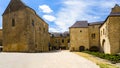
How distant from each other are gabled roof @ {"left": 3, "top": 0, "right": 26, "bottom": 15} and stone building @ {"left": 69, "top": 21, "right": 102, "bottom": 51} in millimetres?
17388

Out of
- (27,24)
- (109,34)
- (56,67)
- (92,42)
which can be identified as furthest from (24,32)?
(56,67)

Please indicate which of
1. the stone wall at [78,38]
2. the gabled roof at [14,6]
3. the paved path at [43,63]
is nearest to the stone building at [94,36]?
the stone wall at [78,38]

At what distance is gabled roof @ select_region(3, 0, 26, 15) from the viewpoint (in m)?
44.8

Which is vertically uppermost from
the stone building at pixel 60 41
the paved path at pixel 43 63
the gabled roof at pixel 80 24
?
the gabled roof at pixel 80 24

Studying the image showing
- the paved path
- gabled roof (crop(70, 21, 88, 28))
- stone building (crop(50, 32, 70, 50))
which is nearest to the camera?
the paved path

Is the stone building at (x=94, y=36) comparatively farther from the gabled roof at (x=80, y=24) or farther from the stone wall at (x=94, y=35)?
the gabled roof at (x=80, y=24)

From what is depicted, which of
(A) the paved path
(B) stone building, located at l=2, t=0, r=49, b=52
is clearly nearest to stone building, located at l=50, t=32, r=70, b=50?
(B) stone building, located at l=2, t=0, r=49, b=52

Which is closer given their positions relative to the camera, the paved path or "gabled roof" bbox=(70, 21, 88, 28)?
the paved path

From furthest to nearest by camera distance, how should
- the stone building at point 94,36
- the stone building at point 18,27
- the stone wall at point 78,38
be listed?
1. the stone building at point 94,36
2. the stone wall at point 78,38
3. the stone building at point 18,27

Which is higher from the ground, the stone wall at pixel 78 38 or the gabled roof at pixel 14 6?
the gabled roof at pixel 14 6

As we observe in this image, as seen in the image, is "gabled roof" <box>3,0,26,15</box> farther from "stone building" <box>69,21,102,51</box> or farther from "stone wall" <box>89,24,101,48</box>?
"stone wall" <box>89,24,101,48</box>

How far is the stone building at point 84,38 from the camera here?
5638 centimetres

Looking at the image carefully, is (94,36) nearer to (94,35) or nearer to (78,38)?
(94,35)

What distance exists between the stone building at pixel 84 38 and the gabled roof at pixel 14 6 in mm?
17388
